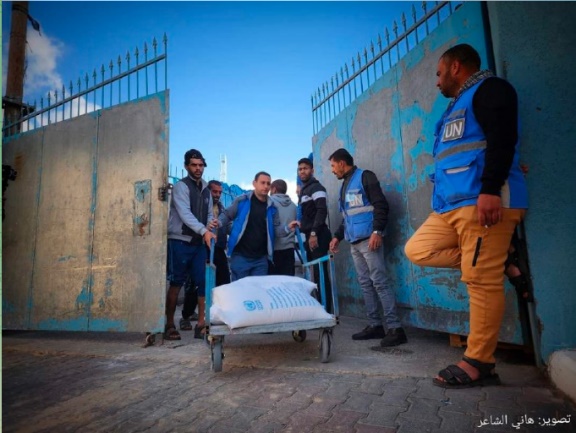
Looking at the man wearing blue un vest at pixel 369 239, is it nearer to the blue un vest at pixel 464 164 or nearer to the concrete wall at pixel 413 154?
the concrete wall at pixel 413 154

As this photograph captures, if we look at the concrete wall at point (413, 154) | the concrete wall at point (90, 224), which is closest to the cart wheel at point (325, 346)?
the concrete wall at point (413, 154)

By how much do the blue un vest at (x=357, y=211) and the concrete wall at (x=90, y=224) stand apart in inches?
81.7

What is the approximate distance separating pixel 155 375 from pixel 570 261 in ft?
10.4

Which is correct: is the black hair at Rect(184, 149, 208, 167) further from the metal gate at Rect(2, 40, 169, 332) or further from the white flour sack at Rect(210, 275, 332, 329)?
the white flour sack at Rect(210, 275, 332, 329)

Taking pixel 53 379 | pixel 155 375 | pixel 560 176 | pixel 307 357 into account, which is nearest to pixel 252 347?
pixel 307 357

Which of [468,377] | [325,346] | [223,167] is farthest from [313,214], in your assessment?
[223,167]

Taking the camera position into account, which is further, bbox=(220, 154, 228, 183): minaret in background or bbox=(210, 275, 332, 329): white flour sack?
bbox=(220, 154, 228, 183): minaret in background

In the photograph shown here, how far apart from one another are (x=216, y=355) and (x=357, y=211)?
204cm

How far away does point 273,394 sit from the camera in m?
2.36

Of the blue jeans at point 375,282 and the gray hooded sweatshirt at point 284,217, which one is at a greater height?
the gray hooded sweatshirt at point 284,217

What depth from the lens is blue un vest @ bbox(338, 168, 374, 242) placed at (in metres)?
3.80

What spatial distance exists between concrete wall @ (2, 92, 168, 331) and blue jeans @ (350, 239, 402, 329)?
2.21m

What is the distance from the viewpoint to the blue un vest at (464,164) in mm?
2270

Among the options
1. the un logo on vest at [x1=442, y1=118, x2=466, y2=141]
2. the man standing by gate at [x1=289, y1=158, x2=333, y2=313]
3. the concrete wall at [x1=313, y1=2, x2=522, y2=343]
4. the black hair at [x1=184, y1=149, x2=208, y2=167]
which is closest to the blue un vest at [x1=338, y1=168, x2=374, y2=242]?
the concrete wall at [x1=313, y1=2, x2=522, y2=343]
